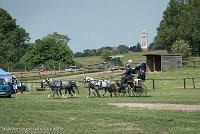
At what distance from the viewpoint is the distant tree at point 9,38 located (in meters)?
120

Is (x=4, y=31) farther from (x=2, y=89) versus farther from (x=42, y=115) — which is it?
(x=42, y=115)

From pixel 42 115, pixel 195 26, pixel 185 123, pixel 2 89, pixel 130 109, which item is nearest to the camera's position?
pixel 185 123

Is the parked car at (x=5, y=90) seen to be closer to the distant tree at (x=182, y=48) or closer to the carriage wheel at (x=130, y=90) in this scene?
the carriage wheel at (x=130, y=90)

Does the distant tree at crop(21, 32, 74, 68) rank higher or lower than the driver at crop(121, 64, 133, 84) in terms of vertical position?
higher

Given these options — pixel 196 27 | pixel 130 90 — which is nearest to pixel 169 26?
pixel 196 27

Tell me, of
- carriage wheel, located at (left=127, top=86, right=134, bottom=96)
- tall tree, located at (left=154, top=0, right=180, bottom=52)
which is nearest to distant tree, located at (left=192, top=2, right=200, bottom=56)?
tall tree, located at (left=154, top=0, right=180, bottom=52)

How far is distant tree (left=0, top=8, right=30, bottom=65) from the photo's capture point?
120 m

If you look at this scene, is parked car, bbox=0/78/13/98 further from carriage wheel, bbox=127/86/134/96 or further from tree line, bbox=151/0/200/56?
tree line, bbox=151/0/200/56

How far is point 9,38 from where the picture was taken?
12131cm

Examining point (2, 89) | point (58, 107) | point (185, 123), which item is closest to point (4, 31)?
point (2, 89)

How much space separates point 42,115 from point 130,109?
4844 millimetres

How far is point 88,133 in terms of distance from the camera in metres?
15.9

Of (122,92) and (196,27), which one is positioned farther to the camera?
(196,27)

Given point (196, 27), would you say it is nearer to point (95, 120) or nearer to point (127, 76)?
point (127, 76)
